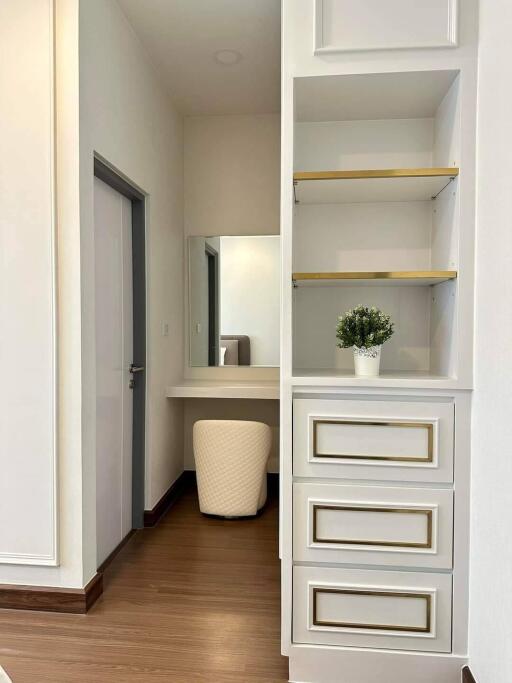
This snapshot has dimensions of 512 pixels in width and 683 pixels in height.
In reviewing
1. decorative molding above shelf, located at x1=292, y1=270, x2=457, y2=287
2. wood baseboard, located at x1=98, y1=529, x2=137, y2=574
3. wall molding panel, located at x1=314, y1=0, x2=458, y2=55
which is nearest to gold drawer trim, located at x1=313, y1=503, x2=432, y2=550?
decorative molding above shelf, located at x1=292, y1=270, x2=457, y2=287

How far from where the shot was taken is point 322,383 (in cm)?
171

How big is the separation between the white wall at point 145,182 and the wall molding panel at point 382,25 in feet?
3.57

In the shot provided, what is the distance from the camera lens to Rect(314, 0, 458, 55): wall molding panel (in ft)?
5.35

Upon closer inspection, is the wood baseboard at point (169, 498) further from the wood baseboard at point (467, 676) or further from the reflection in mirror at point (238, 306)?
the wood baseboard at point (467, 676)

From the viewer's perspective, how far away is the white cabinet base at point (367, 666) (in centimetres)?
169

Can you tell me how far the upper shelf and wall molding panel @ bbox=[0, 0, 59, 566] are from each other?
43.3 inches

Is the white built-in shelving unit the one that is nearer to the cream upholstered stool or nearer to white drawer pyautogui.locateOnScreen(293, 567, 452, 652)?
white drawer pyautogui.locateOnScreen(293, 567, 452, 652)

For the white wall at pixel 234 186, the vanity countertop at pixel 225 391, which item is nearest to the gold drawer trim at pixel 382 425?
the vanity countertop at pixel 225 391

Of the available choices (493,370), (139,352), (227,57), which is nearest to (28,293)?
(139,352)

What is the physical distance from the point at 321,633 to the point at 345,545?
0.33 metres

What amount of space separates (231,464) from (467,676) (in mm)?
1767

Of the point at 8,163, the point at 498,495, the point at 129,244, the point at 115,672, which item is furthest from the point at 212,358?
the point at 498,495

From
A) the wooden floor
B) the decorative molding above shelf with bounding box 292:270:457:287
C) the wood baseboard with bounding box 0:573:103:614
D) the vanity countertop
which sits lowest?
the wooden floor

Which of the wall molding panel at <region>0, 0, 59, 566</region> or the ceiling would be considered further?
the ceiling
